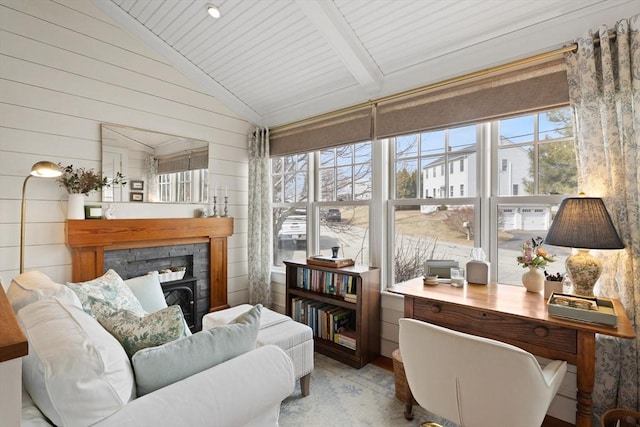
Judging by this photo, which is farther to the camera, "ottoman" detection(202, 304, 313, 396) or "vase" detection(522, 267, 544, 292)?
"ottoman" detection(202, 304, 313, 396)

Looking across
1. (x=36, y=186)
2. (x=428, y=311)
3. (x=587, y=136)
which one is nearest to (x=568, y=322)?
(x=428, y=311)

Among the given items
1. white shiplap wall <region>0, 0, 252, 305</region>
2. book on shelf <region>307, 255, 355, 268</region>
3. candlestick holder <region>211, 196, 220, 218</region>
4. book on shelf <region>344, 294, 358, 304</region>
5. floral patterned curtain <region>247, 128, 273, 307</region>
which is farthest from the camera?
floral patterned curtain <region>247, 128, 273, 307</region>

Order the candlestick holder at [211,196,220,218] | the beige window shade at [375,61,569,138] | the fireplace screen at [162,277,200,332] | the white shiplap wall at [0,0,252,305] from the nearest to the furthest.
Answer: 1. the beige window shade at [375,61,569,138]
2. the white shiplap wall at [0,0,252,305]
3. the fireplace screen at [162,277,200,332]
4. the candlestick holder at [211,196,220,218]

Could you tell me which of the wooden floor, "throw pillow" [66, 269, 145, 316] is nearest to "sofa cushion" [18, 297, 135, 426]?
"throw pillow" [66, 269, 145, 316]

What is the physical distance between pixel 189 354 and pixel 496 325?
4.82 feet

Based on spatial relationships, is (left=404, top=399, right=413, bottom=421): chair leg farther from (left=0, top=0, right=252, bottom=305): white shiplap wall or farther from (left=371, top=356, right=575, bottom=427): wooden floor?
(left=0, top=0, right=252, bottom=305): white shiplap wall

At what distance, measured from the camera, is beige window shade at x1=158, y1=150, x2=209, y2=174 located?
3.22 meters

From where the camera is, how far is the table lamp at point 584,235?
1.52 m

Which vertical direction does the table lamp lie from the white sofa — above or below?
above

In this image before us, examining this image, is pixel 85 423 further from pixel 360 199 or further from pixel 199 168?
pixel 199 168

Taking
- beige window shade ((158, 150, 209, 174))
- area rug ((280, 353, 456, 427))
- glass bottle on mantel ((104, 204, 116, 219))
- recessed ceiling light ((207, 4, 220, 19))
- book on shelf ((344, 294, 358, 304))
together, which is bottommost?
area rug ((280, 353, 456, 427))

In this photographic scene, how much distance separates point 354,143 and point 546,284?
1824 millimetres

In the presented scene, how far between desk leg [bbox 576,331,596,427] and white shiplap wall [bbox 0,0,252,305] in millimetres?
3286

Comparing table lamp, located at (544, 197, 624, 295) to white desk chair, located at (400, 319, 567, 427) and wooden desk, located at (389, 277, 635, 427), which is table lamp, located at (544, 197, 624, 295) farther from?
white desk chair, located at (400, 319, 567, 427)
